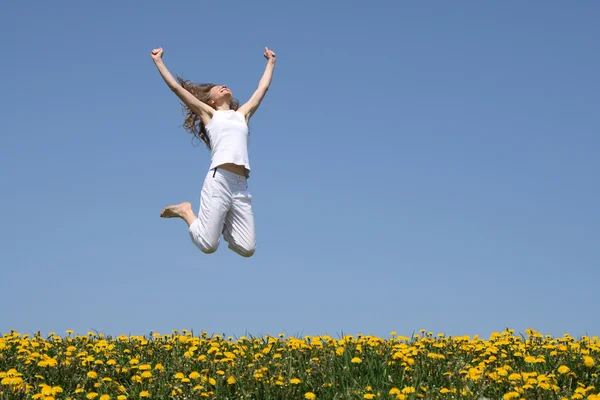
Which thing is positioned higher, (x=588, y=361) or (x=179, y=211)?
(x=179, y=211)

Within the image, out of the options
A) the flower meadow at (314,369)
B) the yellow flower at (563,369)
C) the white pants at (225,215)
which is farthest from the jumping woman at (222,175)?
the yellow flower at (563,369)

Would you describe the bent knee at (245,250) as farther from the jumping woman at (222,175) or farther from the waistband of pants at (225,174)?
the waistband of pants at (225,174)

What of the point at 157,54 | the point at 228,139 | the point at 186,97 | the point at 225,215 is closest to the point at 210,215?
the point at 225,215

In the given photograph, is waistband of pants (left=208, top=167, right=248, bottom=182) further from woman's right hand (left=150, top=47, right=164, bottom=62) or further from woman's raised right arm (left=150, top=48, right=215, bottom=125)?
woman's right hand (left=150, top=47, right=164, bottom=62)

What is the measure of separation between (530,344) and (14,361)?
18.6 feet

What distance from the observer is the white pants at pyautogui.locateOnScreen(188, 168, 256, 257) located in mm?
8398

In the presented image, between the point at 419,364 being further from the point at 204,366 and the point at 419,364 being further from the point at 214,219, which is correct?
the point at 214,219

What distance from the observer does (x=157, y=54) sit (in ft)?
29.8

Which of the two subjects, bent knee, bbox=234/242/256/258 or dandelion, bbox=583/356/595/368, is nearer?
dandelion, bbox=583/356/595/368

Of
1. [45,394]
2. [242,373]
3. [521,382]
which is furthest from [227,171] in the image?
[521,382]

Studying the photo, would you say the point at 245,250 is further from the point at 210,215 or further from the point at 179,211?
the point at 179,211

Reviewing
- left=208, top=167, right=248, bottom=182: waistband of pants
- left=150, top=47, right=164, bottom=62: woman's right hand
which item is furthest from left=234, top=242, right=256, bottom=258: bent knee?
left=150, top=47, right=164, bottom=62: woman's right hand

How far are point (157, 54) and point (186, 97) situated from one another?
0.74 metres

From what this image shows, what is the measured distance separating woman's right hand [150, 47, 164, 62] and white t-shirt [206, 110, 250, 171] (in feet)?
3.59
